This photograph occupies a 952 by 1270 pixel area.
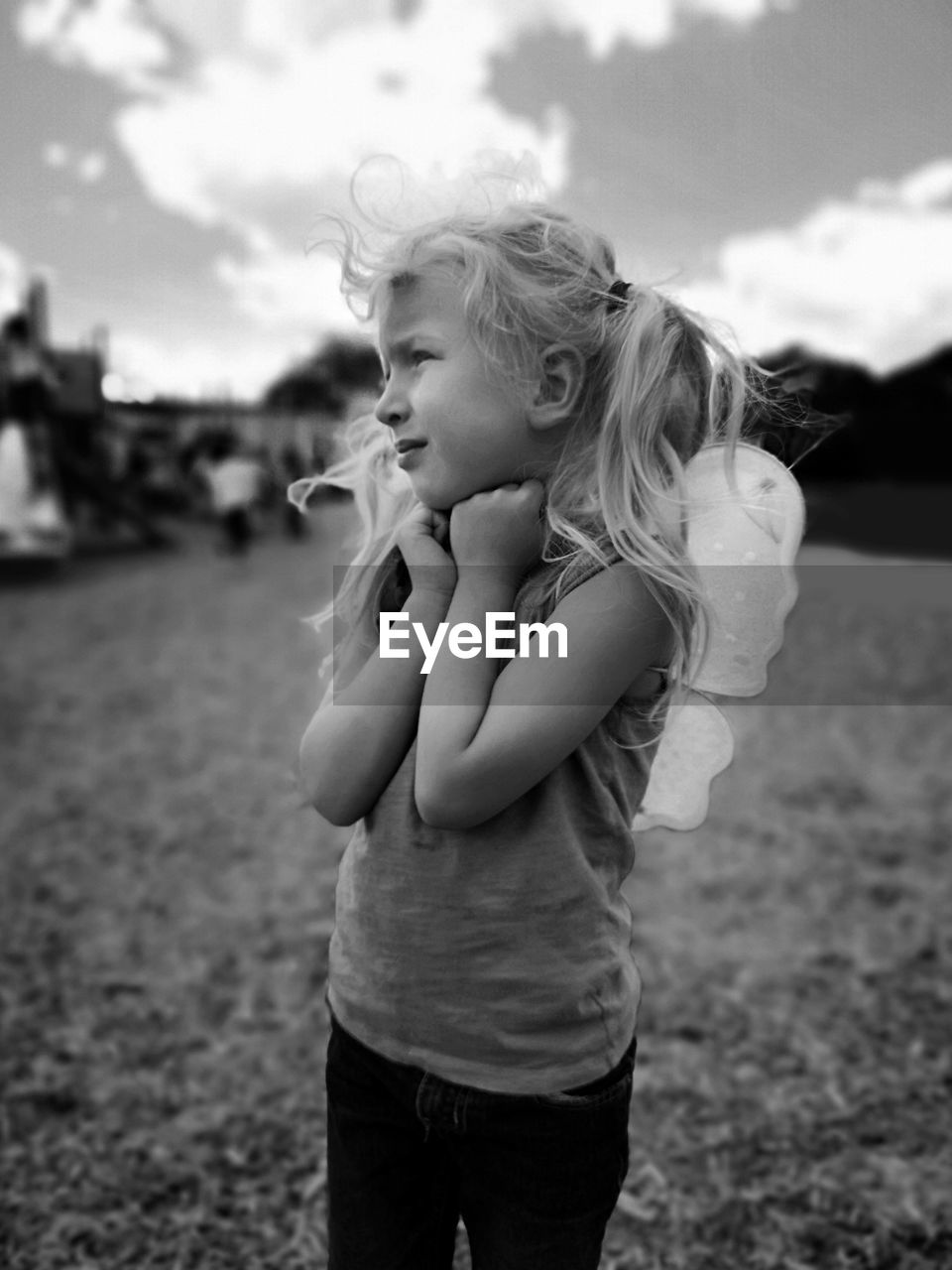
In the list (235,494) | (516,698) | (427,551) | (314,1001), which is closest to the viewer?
(516,698)

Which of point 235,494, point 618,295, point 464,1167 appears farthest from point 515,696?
point 235,494

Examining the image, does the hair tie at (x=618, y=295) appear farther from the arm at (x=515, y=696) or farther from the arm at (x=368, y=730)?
the arm at (x=368, y=730)

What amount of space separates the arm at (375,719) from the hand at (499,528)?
0.06 meters

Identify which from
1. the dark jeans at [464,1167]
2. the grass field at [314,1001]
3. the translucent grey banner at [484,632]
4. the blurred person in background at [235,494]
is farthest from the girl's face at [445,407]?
the blurred person in background at [235,494]

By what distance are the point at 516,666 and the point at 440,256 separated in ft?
1.55

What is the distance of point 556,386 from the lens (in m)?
1.18

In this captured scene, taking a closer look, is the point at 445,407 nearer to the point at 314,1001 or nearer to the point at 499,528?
the point at 499,528

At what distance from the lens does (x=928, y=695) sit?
21.6 feet

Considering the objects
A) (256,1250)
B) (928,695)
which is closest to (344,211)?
(256,1250)

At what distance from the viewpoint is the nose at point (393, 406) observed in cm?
118

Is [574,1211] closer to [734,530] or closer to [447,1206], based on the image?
[447,1206]

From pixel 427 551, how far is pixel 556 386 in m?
0.24

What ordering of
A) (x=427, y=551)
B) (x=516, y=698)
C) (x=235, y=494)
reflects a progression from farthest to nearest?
1. (x=235, y=494)
2. (x=427, y=551)
3. (x=516, y=698)

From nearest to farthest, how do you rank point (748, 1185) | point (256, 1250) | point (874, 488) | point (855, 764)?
1. point (256, 1250)
2. point (748, 1185)
3. point (855, 764)
4. point (874, 488)
